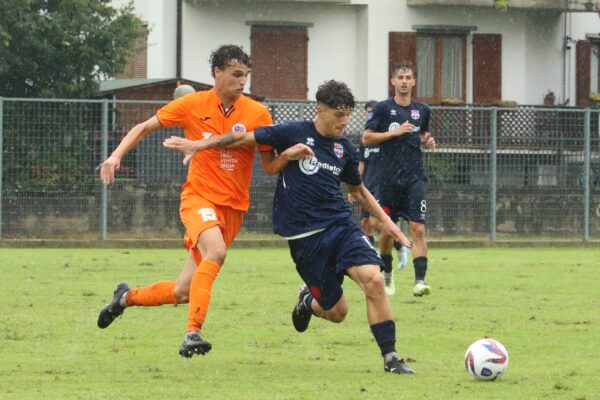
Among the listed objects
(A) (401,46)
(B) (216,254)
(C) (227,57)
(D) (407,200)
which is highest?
(A) (401,46)

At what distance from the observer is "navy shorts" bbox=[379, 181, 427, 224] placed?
15328 mm

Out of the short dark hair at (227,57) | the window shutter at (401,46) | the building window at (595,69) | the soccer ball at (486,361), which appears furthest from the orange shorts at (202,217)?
the building window at (595,69)

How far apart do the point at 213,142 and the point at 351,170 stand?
958mm

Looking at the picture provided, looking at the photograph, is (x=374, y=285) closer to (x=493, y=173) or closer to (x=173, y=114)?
(x=173, y=114)

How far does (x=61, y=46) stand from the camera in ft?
93.0

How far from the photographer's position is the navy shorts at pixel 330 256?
30.9 feet

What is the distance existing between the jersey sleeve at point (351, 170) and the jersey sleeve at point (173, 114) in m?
1.31

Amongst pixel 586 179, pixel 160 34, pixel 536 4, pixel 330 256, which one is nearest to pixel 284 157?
pixel 330 256

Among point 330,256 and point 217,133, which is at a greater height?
point 217,133

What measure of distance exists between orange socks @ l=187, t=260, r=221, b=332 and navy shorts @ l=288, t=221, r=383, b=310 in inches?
22.9

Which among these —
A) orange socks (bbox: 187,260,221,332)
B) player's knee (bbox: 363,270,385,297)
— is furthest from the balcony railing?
player's knee (bbox: 363,270,385,297)

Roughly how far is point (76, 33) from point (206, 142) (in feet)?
63.5

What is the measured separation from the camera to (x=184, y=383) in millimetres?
8664

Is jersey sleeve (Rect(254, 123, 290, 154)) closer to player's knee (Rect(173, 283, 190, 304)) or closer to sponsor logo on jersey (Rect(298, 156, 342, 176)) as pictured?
sponsor logo on jersey (Rect(298, 156, 342, 176))
